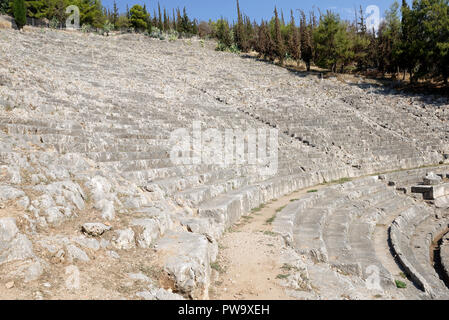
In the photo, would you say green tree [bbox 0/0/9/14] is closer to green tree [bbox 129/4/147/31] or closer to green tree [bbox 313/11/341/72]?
green tree [bbox 129/4/147/31]

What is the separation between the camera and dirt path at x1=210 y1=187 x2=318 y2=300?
4418 mm

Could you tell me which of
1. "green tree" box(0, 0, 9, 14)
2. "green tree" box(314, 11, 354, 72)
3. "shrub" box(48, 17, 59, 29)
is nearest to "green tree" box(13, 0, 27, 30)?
"shrub" box(48, 17, 59, 29)

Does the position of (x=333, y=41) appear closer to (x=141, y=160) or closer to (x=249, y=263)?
(x=141, y=160)

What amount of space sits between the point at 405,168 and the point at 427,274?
10684 millimetres

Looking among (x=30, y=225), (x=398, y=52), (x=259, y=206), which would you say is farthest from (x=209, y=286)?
(x=398, y=52)

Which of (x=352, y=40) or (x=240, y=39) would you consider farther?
(x=240, y=39)

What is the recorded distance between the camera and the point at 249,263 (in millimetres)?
5359

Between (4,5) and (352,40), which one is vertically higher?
(4,5)

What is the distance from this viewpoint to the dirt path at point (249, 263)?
4.42m

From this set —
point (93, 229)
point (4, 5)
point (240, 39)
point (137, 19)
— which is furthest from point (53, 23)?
point (93, 229)

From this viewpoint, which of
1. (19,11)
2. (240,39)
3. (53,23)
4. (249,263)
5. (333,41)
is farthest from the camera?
(240,39)

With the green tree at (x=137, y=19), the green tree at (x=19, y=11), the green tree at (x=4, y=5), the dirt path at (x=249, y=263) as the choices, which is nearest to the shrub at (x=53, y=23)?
the green tree at (x=19, y=11)

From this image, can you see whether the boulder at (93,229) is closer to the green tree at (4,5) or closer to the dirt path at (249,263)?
the dirt path at (249,263)
